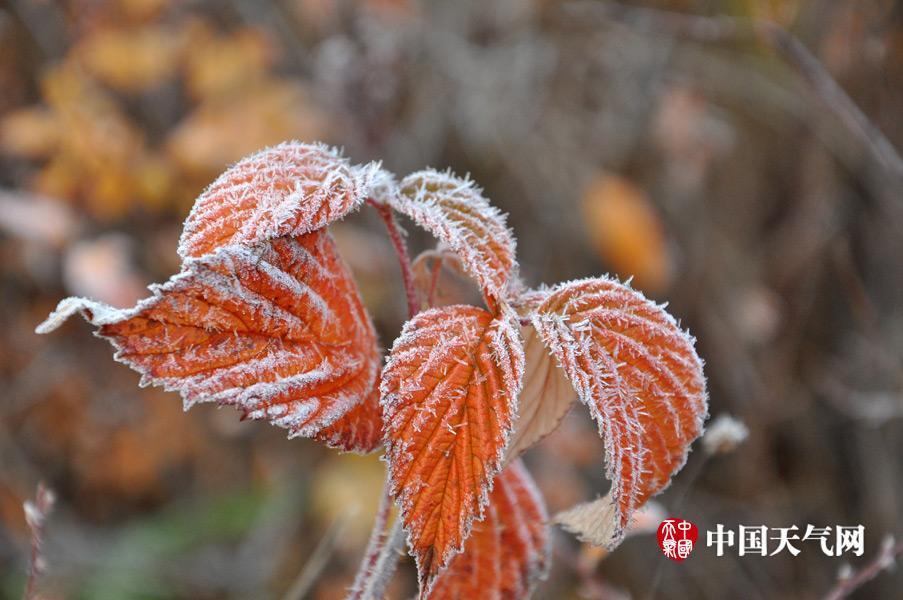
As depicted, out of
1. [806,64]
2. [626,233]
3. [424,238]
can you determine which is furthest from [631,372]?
[424,238]

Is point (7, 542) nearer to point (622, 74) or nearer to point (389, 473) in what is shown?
point (389, 473)

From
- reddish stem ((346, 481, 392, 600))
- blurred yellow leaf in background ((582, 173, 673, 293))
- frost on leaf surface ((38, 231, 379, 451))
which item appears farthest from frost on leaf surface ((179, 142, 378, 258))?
blurred yellow leaf in background ((582, 173, 673, 293))

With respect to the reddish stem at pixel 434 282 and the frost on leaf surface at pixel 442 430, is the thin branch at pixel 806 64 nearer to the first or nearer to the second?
the reddish stem at pixel 434 282

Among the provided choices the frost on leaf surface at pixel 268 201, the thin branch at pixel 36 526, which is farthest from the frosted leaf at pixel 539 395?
the thin branch at pixel 36 526

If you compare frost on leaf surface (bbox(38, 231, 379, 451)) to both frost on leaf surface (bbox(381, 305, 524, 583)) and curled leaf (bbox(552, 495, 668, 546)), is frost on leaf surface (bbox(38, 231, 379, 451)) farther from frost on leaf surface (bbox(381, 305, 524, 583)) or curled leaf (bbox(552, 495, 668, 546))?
curled leaf (bbox(552, 495, 668, 546))

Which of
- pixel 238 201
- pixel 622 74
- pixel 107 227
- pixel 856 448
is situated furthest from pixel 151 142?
pixel 856 448

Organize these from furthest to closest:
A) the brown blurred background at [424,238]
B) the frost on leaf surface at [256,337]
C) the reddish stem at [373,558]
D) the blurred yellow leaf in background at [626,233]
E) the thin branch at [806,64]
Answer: the blurred yellow leaf in background at [626,233] → the brown blurred background at [424,238] → the thin branch at [806,64] → the reddish stem at [373,558] → the frost on leaf surface at [256,337]
